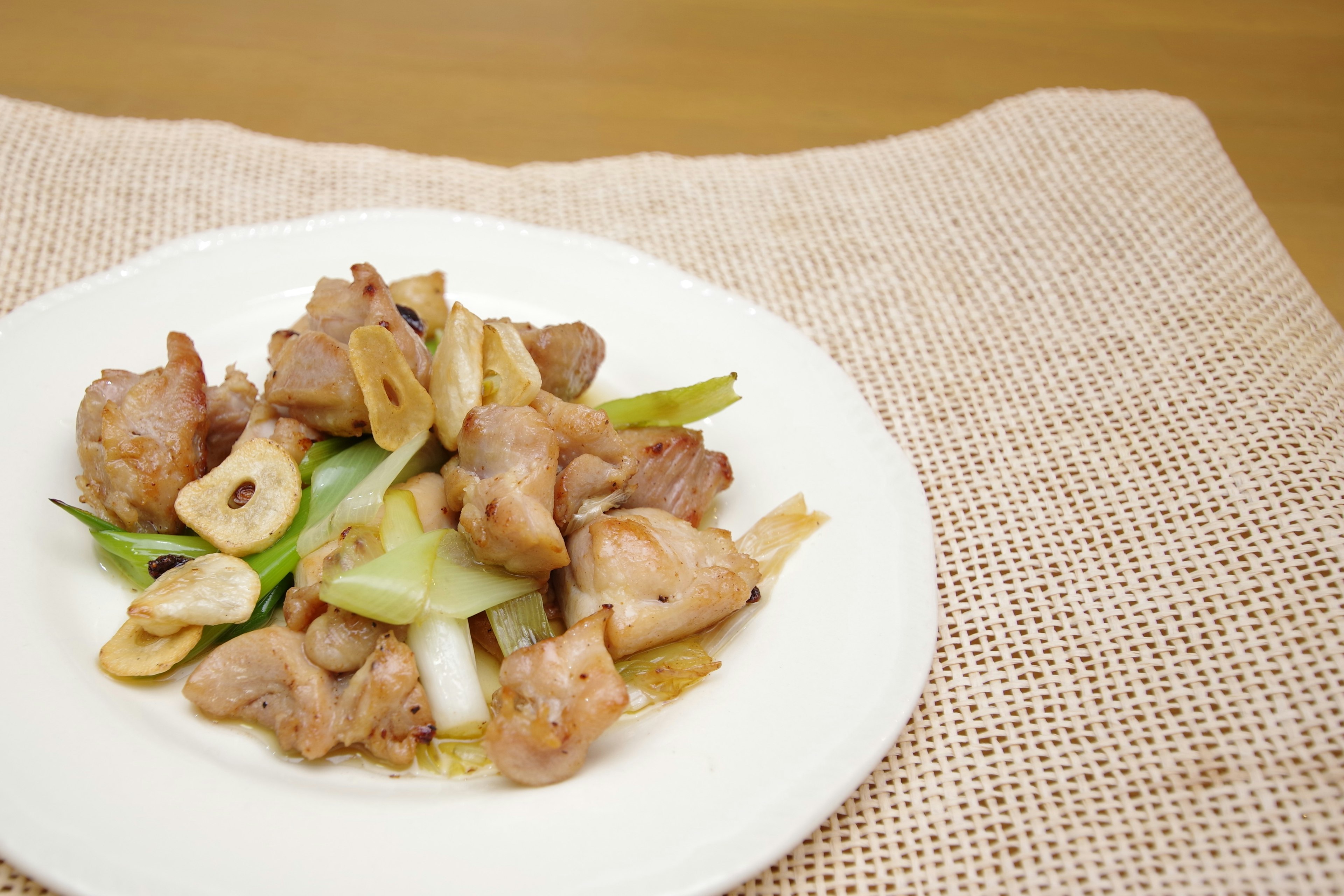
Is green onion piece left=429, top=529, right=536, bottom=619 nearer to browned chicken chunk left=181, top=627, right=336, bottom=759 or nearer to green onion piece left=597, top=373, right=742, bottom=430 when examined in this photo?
browned chicken chunk left=181, top=627, right=336, bottom=759

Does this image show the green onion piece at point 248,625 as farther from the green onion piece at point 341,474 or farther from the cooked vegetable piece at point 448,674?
the cooked vegetable piece at point 448,674

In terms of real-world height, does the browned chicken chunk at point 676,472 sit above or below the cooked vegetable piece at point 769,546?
above

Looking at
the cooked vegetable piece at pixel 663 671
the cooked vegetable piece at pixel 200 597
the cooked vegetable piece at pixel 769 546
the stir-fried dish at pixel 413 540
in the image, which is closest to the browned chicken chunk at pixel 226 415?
the stir-fried dish at pixel 413 540

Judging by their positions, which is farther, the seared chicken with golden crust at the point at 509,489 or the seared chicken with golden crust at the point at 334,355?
the seared chicken with golden crust at the point at 334,355

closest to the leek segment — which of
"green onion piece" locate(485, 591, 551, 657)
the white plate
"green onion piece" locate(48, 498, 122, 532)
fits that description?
"green onion piece" locate(48, 498, 122, 532)

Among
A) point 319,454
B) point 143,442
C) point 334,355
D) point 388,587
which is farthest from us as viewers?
point 319,454

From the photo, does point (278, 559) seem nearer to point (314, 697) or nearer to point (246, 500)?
point (246, 500)

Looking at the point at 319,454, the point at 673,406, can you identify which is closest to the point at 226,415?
the point at 319,454
